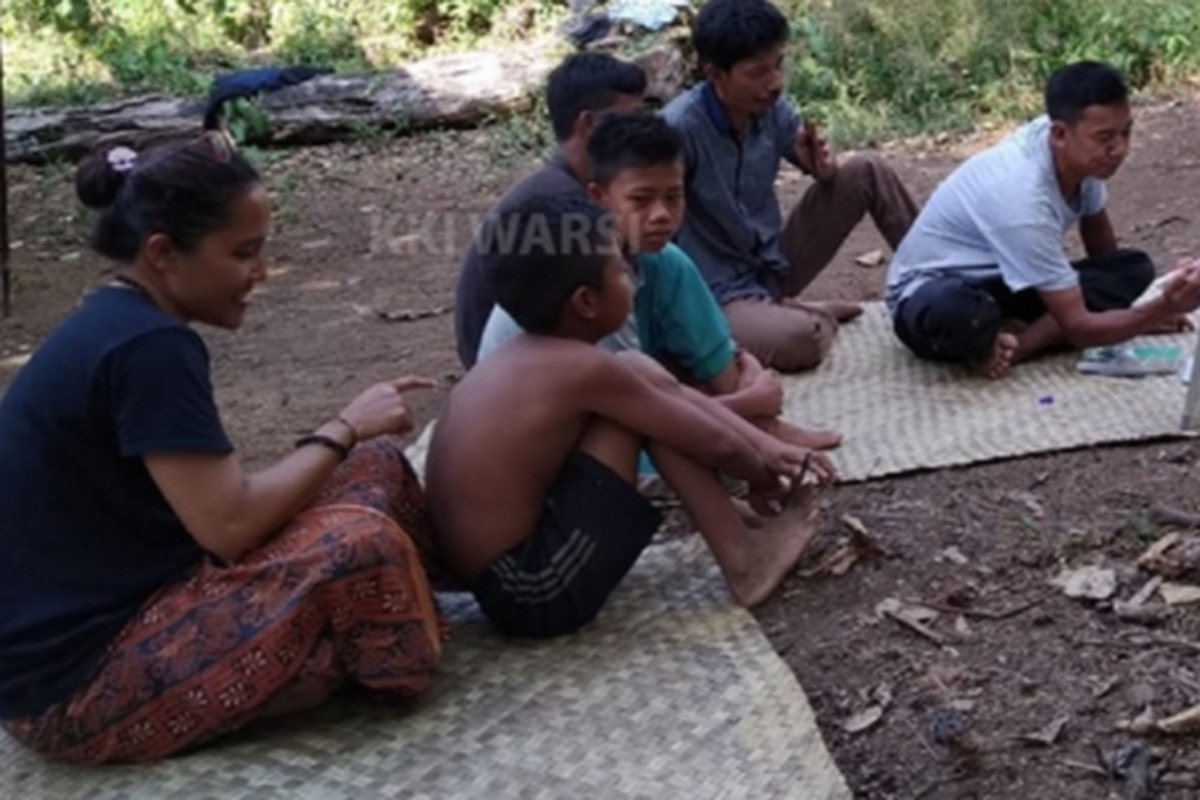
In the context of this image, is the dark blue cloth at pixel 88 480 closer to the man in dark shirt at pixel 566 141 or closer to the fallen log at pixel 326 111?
the man in dark shirt at pixel 566 141

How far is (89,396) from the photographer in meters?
2.35

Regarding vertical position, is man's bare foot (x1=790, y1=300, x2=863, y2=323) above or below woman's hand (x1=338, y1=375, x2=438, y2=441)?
below

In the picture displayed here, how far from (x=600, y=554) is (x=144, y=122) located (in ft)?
19.2

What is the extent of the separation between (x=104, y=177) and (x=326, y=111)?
A: 580 cm

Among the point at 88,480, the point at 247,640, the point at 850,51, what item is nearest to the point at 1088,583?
the point at 247,640

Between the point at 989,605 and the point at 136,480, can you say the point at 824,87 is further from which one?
the point at 136,480

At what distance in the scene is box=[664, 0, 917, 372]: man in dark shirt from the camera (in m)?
4.23

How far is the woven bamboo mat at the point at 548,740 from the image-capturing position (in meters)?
2.43

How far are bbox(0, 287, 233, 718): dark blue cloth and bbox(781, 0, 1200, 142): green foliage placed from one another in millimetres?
5419

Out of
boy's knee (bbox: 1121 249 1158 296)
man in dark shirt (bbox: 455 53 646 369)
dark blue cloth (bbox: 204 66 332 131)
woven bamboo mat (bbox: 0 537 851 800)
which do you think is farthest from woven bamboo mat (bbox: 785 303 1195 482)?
dark blue cloth (bbox: 204 66 332 131)

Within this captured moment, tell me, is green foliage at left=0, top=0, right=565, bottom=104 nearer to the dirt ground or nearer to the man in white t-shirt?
the dirt ground

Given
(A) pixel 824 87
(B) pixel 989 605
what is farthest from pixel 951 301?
(A) pixel 824 87

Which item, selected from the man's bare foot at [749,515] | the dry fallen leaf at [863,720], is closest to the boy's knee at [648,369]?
the man's bare foot at [749,515]

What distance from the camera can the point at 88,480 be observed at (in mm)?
2408
